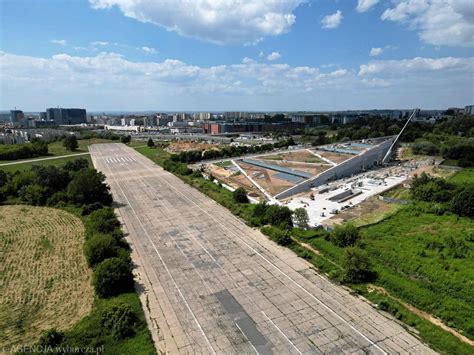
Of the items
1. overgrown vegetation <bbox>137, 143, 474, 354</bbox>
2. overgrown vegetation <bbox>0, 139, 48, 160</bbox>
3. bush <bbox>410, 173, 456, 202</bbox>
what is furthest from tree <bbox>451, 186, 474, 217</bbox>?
overgrown vegetation <bbox>0, 139, 48, 160</bbox>

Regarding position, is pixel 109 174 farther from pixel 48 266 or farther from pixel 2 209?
pixel 48 266

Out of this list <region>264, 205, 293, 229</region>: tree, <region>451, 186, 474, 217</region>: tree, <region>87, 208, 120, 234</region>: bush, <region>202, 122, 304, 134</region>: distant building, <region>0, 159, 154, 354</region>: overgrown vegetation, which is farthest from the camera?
<region>202, 122, 304, 134</region>: distant building

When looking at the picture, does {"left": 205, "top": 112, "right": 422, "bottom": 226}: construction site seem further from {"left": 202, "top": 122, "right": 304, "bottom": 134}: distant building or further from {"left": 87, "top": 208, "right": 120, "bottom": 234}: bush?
{"left": 202, "top": 122, "right": 304, "bottom": 134}: distant building

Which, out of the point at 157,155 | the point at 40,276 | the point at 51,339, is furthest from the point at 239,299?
the point at 157,155

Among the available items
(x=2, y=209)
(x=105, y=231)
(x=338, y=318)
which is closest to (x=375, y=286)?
(x=338, y=318)

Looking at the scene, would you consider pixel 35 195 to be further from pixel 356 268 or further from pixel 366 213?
pixel 366 213
